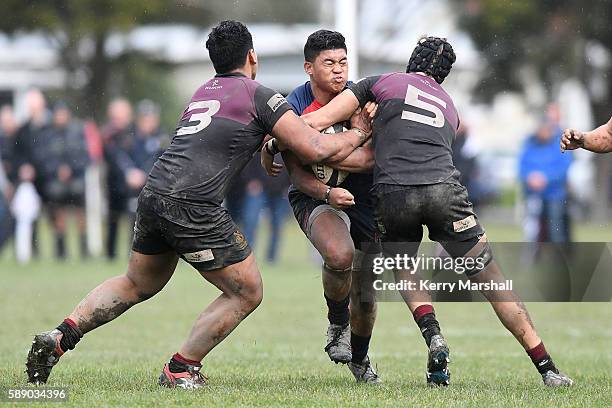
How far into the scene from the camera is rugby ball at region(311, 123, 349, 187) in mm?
7184

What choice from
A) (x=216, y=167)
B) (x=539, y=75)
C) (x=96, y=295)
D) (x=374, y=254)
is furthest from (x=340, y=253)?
(x=539, y=75)

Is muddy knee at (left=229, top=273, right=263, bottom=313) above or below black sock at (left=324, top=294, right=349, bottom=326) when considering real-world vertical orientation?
→ above

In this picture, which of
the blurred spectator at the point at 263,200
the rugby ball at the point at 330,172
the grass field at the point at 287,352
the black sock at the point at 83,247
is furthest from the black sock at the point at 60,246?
the rugby ball at the point at 330,172

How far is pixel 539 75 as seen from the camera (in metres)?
23.0

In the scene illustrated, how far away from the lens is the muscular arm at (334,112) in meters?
7.05

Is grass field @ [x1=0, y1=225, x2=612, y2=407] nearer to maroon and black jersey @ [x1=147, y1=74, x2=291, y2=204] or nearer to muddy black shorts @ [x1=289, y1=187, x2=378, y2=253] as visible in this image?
muddy black shorts @ [x1=289, y1=187, x2=378, y2=253]

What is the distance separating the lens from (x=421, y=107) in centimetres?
700

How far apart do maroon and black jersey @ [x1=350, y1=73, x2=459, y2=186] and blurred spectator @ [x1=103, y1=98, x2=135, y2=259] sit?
11.4 metres

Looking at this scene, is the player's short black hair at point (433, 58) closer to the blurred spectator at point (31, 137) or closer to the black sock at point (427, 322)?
the black sock at point (427, 322)

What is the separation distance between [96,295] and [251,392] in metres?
1.19

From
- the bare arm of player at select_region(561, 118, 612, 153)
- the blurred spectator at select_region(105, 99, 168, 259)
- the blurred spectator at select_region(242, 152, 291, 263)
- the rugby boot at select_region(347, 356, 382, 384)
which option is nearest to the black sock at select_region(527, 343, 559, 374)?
the rugby boot at select_region(347, 356, 382, 384)

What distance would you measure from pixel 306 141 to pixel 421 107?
0.76 metres

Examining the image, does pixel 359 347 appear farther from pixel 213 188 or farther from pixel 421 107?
pixel 421 107

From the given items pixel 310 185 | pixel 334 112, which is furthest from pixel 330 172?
pixel 334 112
